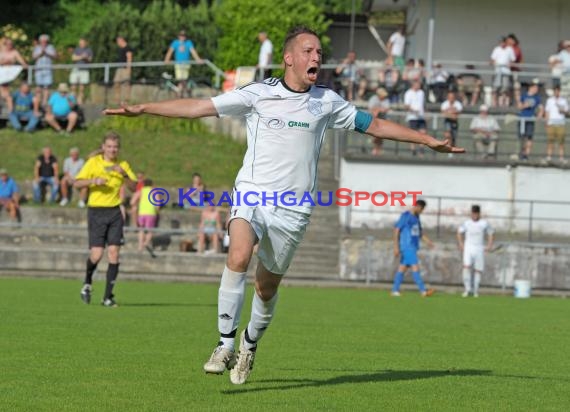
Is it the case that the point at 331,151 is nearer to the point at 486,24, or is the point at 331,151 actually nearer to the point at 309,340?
the point at 486,24

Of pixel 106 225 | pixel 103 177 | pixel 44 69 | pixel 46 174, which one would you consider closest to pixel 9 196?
pixel 46 174

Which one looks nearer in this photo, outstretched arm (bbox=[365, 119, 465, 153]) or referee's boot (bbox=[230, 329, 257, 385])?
referee's boot (bbox=[230, 329, 257, 385])

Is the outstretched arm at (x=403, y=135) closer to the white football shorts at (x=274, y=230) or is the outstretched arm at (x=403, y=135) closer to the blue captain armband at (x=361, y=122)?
the blue captain armband at (x=361, y=122)

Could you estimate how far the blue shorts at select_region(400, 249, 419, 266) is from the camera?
84.0 ft

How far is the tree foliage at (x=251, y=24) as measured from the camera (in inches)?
1676

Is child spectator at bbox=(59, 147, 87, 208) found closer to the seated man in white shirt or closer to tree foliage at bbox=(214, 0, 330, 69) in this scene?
the seated man in white shirt

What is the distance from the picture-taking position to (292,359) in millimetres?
11398

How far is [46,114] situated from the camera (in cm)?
3469

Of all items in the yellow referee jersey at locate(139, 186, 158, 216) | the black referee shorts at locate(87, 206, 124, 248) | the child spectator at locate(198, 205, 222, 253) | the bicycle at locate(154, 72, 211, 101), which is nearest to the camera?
the black referee shorts at locate(87, 206, 124, 248)

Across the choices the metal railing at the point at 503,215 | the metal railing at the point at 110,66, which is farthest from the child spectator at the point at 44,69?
the metal railing at the point at 503,215

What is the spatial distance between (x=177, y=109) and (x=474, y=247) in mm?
18728

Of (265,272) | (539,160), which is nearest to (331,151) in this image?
(539,160)

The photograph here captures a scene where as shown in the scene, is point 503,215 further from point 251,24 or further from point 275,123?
point 275,123

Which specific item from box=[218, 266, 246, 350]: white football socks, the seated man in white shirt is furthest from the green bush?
box=[218, 266, 246, 350]: white football socks
